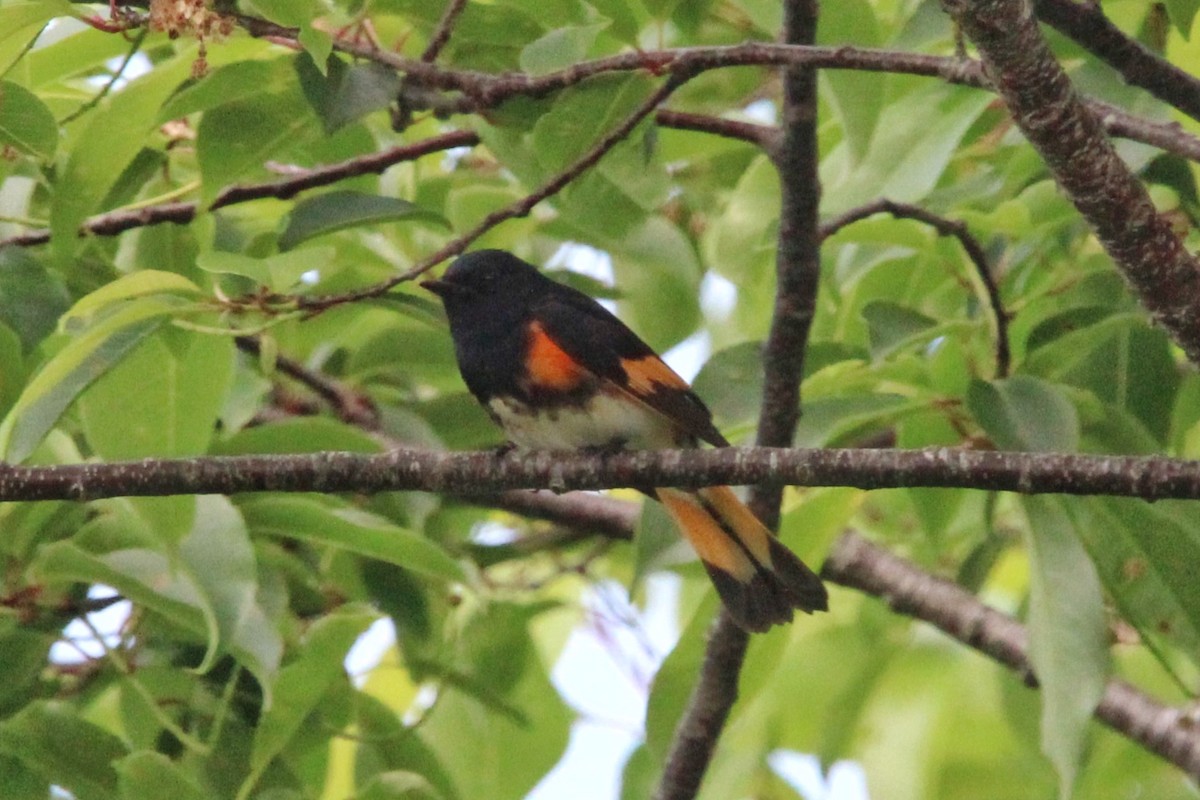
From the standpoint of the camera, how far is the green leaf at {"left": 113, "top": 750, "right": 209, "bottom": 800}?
7.87ft

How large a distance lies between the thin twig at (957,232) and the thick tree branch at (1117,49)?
36 cm

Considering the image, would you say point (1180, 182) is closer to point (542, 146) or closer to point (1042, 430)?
point (1042, 430)

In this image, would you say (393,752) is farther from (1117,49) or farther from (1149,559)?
(1117,49)

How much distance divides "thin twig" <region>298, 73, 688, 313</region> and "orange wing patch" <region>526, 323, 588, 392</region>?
65 cm

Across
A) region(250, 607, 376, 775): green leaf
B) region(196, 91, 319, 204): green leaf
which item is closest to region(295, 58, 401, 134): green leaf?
region(196, 91, 319, 204): green leaf

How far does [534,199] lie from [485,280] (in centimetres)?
91

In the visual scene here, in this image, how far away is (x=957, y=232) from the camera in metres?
2.67

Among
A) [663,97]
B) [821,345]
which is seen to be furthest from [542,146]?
[821,345]

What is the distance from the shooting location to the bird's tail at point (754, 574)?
2.98 meters

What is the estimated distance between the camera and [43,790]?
2.70 metres

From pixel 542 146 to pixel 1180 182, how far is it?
112 centimetres

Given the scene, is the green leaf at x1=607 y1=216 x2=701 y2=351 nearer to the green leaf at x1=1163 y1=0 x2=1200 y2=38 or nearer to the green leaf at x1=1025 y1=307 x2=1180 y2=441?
the green leaf at x1=1025 y1=307 x2=1180 y2=441

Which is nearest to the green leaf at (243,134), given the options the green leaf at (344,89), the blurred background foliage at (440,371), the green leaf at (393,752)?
the blurred background foliage at (440,371)

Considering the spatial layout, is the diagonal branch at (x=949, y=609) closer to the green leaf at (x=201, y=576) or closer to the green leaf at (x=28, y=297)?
the green leaf at (x=201, y=576)
